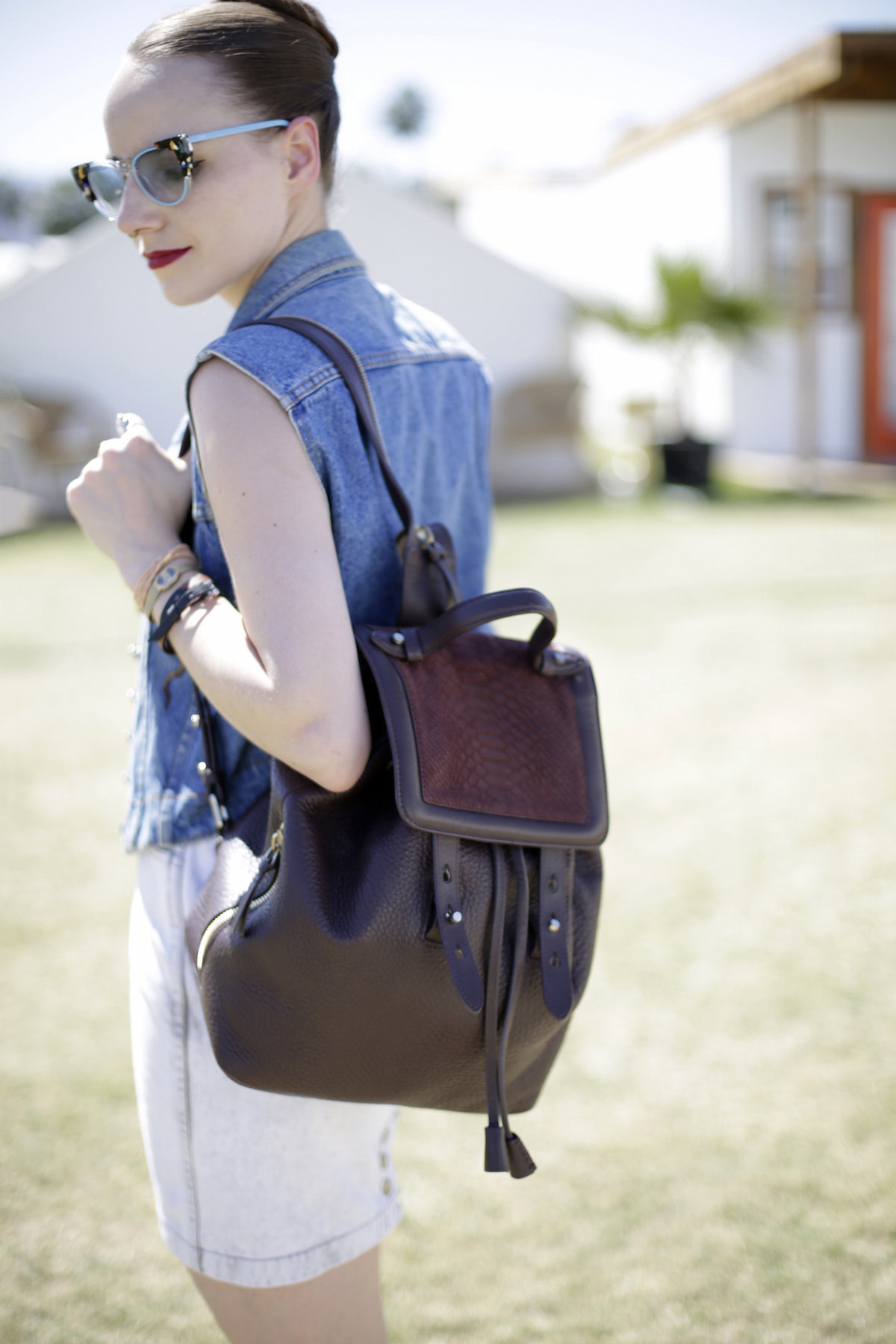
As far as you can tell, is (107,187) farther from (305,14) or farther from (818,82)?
(818,82)

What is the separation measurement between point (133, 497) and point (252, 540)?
0.81 ft

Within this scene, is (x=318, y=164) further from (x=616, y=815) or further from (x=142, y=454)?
(x=616, y=815)

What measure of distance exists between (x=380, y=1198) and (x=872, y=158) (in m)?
13.8

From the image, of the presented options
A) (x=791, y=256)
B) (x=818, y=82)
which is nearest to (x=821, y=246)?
(x=791, y=256)

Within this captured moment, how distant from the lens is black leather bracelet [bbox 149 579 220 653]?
1.06 metres

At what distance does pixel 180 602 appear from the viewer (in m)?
1.06

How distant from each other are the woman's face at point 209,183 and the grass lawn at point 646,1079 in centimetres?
161

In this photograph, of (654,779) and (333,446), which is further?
(654,779)

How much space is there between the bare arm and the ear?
28 centimetres

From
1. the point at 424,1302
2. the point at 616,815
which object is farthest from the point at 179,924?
the point at 616,815

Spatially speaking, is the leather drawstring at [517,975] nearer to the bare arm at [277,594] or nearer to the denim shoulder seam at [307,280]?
the bare arm at [277,594]

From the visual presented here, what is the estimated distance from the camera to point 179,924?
3.80 feet

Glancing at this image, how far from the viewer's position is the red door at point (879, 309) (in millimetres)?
12453

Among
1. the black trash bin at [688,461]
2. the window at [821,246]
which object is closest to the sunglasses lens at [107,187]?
the black trash bin at [688,461]
